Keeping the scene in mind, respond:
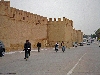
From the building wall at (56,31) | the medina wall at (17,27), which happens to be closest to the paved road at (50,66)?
the medina wall at (17,27)

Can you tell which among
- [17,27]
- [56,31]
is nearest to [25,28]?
[17,27]

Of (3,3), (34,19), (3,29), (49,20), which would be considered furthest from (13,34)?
(49,20)

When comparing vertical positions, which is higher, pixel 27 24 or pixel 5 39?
pixel 27 24

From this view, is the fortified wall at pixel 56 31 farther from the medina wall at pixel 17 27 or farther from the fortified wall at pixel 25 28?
the medina wall at pixel 17 27

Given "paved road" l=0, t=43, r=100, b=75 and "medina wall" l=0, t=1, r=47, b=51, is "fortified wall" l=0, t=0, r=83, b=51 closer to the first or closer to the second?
"medina wall" l=0, t=1, r=47, b=51

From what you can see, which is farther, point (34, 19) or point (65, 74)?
point (34, 19)

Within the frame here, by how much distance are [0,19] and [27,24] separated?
11.1 meters

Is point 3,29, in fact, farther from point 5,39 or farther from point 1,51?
point 1,51

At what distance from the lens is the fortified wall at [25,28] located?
33.0 metres

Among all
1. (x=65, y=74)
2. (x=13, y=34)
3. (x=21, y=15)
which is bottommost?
(x=65, y=74)

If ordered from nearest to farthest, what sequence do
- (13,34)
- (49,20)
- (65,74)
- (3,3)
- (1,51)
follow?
1. (65,74)
2. (1,51)
3. (3,3)
4. (13,34)
5. (49,20)

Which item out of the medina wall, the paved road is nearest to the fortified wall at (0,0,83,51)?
the medina wall

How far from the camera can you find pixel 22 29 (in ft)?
133

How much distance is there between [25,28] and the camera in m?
42.1
